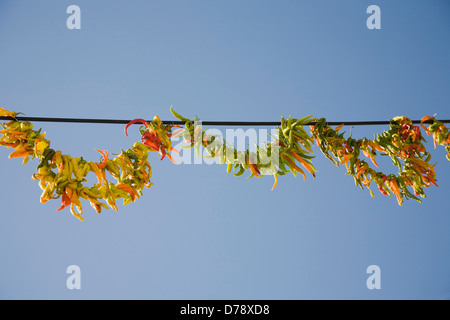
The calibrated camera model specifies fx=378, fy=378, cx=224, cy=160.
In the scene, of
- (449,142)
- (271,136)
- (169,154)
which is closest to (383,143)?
(449,142)

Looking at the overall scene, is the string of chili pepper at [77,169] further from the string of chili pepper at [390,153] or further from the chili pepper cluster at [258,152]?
the string of chili pepper at [390,153]

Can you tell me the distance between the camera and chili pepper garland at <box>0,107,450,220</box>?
2.63 feet

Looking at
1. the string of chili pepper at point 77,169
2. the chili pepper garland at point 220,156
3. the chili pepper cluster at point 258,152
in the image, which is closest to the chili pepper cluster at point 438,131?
the chili pepper garland at point 220,156

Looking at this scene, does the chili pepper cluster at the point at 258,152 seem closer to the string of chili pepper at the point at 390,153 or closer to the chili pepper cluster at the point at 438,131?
the string of chili pepper at the point at 390,153

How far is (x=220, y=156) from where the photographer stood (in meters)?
0.90

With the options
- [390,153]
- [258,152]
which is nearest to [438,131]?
[390,153]

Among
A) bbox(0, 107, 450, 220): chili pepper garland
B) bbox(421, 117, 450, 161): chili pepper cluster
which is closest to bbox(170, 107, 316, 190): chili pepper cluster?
bbox(0, 107, 450, 220): chili pepper garland

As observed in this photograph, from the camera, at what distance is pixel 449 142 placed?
1.15 metres

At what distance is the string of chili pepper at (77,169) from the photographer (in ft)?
2.59

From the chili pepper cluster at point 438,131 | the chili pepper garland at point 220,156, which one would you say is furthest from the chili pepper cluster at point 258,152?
the chili pepper cluster at point 438,131

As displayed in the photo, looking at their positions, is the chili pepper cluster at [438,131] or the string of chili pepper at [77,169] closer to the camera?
the string of chili pepper at [77,169]

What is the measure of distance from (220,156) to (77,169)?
0.32 m

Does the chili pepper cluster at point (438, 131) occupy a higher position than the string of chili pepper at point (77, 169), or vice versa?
the chili pepper cluster at point (438, 131)

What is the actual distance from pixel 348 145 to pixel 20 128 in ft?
2.72
